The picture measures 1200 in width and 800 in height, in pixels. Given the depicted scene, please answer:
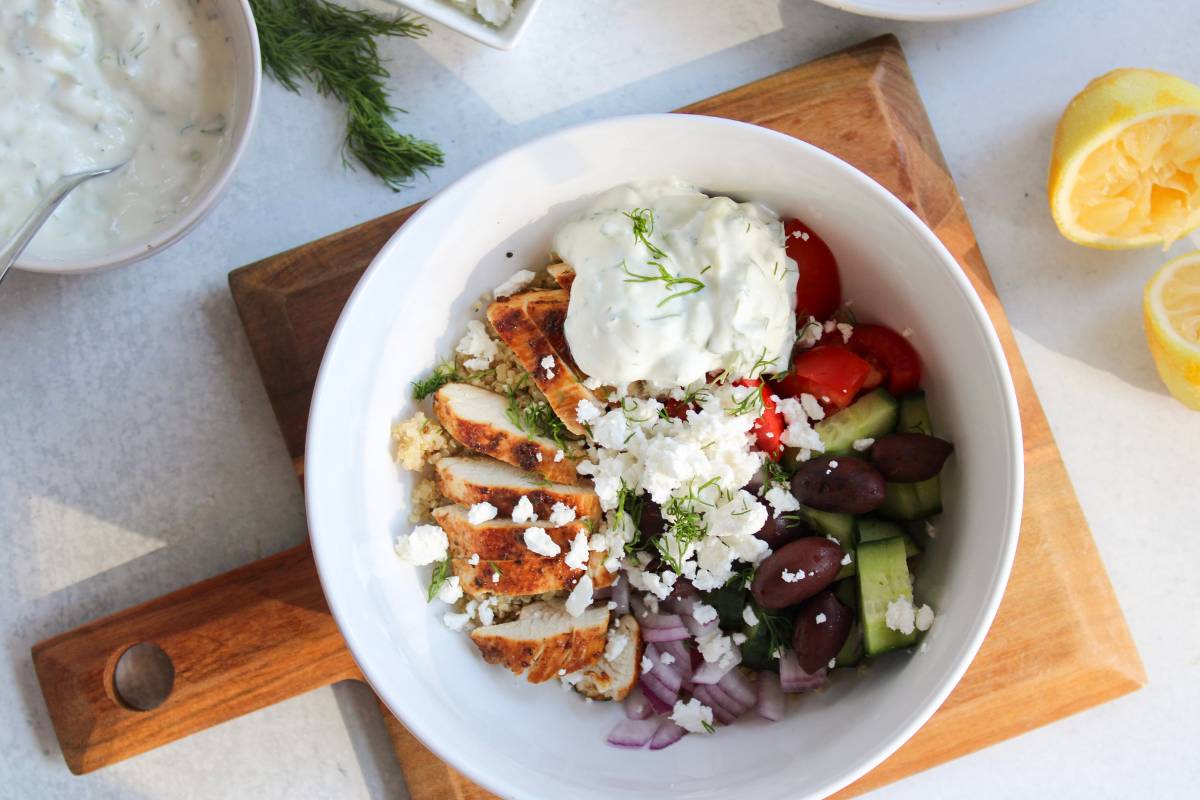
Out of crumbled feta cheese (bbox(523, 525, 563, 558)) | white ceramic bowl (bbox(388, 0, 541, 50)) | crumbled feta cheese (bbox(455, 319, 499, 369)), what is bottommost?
crumbled feta cheese (bbox(523, 525, 563, 558))

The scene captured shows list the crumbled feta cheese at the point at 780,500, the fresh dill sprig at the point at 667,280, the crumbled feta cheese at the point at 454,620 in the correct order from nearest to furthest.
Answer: the fresh dill sprig at the point at 667,280
the crumbled feta cheese at the point at 780,500
the crumbled feta cheese at the point at 454,620

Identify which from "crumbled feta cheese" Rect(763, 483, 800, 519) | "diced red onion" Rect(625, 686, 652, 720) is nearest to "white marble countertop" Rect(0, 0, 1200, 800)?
"diced red onion" Rect(625, 686, 652, 720)

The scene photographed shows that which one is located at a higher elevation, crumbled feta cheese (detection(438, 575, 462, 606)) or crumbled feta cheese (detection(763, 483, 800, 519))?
crumbled feta cheese (detection(763, 483, 800, 519))

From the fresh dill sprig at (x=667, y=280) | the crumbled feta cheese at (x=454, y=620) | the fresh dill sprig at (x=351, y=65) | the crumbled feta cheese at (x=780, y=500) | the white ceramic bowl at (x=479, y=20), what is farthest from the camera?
the fresh dill sprig at (x=351, y=65)

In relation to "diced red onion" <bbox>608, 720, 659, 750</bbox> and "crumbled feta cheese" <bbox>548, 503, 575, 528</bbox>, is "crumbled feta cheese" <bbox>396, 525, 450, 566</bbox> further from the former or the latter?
"diced red onion" <bbox>608, 720, 659, 750</bbox>

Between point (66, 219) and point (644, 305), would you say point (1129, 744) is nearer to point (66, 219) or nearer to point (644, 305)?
point (644, 305)

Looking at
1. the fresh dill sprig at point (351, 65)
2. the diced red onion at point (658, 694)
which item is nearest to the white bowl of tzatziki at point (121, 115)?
the fresh dill sprig at point (351, 65)

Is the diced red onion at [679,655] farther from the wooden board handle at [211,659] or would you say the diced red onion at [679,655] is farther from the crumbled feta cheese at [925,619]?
the wooden board handle at [211,659]

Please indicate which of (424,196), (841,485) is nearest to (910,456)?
(841,485)
